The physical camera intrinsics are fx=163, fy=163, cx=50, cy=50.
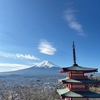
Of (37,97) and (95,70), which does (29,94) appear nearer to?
(37,97)

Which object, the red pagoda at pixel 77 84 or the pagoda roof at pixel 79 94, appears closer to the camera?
the pagoda roof at pixel 79 94

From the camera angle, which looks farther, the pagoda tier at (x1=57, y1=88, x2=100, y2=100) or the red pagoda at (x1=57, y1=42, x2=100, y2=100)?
the red pagoda at (x1=57, y1=42, x2=100, y2=100)

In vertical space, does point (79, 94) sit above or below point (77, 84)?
below

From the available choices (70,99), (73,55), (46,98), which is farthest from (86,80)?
(46,98)

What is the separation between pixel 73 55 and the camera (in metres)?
12.6

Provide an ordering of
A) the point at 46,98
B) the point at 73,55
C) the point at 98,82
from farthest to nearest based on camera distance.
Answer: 1. the point at 46,98
2. the point at 73,55
3. the point at 98,82

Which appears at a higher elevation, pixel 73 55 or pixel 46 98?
pixel 73 55

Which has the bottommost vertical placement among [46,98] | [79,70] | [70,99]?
[46,98]

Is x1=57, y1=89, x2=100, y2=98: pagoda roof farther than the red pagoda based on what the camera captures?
No

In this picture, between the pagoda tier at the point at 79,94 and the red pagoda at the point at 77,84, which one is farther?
the red pagoda at the point at 77,84

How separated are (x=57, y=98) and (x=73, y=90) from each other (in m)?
22.8

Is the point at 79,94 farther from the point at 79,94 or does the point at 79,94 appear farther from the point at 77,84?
the point at 77,84

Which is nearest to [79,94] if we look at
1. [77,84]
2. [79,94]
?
[79,94]

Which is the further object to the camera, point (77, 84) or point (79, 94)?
point (77, 84)
